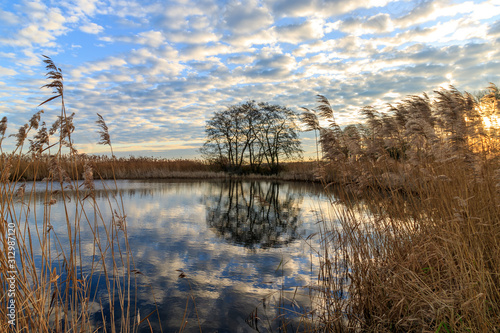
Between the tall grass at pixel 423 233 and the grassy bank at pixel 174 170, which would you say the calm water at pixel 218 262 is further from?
the grassy bank at pixel 174 170

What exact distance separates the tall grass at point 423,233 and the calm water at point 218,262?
0.60 meters

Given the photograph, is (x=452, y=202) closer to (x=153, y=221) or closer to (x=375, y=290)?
(x=375, y=290)

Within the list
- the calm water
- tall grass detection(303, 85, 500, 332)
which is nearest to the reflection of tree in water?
the calm water

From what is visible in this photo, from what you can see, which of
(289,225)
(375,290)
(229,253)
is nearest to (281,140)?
(289,225)

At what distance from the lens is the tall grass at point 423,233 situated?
98.9 inches

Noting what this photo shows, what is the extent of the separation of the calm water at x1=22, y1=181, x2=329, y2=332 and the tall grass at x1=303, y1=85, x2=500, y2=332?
0.60 meters

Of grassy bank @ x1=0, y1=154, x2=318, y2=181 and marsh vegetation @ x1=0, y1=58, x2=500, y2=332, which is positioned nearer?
marsh vegetation @ x1=0, y1=58, x2=500, y2=332

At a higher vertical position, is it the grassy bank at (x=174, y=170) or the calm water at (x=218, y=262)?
the grassy bank at (x=174, y=170)

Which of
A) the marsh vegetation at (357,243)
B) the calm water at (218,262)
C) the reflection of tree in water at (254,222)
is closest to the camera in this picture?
the marsh vegetation at (357,243)

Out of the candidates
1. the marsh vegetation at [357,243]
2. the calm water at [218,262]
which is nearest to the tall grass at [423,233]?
the marsh vegetation at [357,243]

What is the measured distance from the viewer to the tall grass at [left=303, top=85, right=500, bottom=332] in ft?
8.24

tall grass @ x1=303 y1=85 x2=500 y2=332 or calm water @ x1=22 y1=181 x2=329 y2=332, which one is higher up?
tall grass @ x1=303 y1=85 x2=500 y2=332

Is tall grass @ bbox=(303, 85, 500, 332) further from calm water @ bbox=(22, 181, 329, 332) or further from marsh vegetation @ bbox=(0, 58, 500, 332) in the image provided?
calm water @ bbox=(22, 181, 329, 332)

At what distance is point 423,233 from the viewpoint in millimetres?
3549
